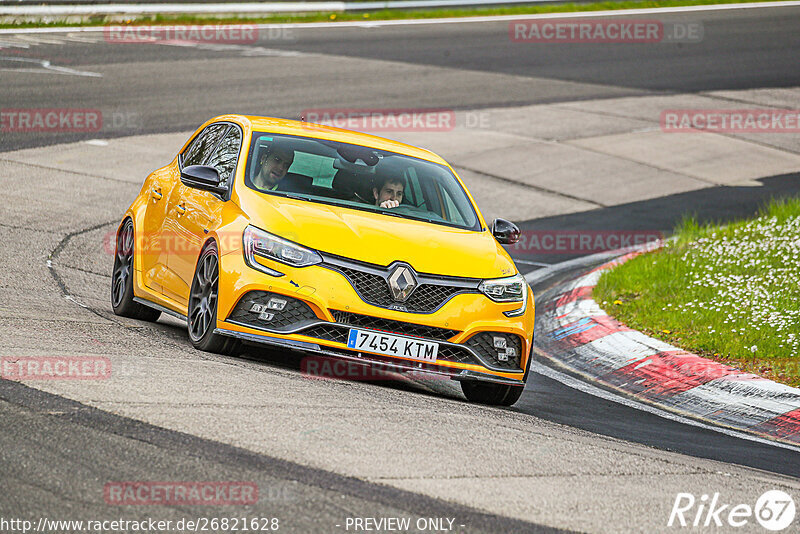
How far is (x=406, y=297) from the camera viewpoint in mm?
7316

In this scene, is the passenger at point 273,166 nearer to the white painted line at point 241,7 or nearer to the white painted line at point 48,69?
the white painted line at point 48,69

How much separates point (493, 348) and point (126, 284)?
3.23m

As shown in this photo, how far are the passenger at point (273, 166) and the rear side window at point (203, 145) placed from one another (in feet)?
2.62

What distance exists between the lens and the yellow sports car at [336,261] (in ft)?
23.8

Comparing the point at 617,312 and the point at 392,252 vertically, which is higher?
the point at 392,252

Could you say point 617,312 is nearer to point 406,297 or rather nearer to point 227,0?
point 406,297

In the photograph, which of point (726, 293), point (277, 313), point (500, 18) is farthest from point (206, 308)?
point (500, 18)

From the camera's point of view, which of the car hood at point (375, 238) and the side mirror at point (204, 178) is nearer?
the car hood at point (375, 238)

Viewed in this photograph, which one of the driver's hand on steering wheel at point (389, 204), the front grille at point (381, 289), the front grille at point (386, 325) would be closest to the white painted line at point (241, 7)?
the driver's hand on steering wheel at point (389, 204)

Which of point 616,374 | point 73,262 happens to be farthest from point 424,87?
point 616,374

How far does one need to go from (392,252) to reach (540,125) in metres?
14.1

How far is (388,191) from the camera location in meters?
8.46

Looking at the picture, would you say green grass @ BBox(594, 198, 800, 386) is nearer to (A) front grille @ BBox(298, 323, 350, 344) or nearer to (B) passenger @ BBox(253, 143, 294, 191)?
(A) front grille @ BBox(298, 323, 350, 344)

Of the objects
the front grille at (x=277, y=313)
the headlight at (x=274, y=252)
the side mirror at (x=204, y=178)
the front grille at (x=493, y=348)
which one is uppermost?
the side mirror at (x=204, y=178)
